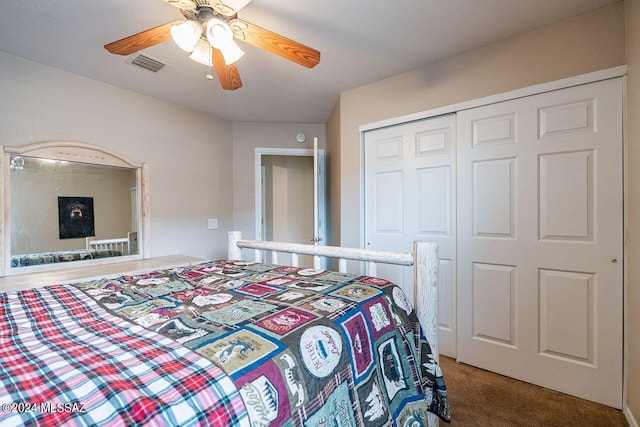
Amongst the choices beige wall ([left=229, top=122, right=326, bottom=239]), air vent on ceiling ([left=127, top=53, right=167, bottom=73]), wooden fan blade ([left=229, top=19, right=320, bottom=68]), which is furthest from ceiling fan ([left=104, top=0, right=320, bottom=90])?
beige wall ([left=229, top=122, right=326, bottom=239])

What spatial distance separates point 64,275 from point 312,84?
2.35 m

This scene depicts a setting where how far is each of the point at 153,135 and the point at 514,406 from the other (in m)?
3.44

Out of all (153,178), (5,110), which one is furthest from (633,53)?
(5,110)

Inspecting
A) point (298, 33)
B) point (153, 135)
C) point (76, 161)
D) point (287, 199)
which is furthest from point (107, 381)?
point (287, 199)

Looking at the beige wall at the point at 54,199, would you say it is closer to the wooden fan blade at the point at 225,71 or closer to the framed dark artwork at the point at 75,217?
the framed dark artwork at the point at 75,217

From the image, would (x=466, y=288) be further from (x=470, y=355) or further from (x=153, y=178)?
(x=153, y=178)

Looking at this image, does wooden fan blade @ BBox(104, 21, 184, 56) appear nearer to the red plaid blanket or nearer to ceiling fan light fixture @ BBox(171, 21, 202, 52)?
ceiling fan light fixture @ BBox(171, 21, 202, 52)

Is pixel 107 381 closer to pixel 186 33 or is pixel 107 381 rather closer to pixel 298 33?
pixel 186 33

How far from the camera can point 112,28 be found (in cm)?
166

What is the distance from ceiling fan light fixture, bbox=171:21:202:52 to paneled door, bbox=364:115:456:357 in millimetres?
1626

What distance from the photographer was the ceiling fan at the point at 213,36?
4.15ft

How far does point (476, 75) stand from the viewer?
2.00 meters

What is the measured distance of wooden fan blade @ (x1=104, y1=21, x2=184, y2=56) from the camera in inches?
51.8

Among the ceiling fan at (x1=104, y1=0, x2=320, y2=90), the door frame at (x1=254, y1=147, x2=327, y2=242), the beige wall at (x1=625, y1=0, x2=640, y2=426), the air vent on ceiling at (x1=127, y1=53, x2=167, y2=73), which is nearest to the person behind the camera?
the ceiling fan at (x1=104, y1=0, x2=320, y2=90)
